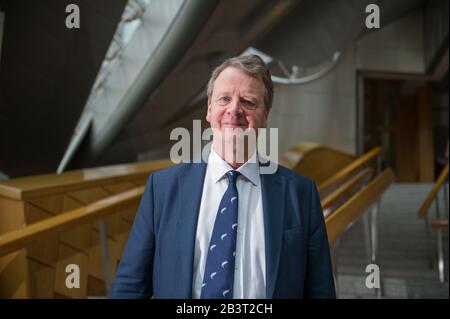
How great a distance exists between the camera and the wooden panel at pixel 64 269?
11.7 ft

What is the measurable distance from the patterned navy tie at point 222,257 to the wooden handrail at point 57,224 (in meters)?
1.24

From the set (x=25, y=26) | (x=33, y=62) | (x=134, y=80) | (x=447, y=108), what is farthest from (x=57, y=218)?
(x=447, y=108)

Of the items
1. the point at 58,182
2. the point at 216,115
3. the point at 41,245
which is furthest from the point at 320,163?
the point at 216,115

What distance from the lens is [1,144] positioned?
7.07 m

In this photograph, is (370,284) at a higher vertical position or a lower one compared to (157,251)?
lower

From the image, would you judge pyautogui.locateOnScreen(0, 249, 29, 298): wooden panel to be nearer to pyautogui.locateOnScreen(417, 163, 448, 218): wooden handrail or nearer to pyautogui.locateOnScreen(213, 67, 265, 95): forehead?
pyautogui.locateOnScreen(213, 67, 265, 95): forehead

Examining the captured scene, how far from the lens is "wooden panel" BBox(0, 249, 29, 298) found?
309cm

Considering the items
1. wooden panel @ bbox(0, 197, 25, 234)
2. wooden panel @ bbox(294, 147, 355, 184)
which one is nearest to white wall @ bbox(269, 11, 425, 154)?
wooden panel @ bbox(294, 147, 355, 184)

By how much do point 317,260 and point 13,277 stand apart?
8.00 ft

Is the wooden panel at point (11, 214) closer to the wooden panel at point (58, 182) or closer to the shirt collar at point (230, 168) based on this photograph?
the wooden panel at point (58, 182)

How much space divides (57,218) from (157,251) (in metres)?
1.38

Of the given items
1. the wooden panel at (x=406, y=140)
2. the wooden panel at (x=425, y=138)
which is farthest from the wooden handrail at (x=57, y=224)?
the wooden panel at (x=406, y=140)
